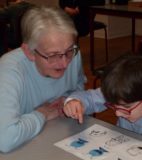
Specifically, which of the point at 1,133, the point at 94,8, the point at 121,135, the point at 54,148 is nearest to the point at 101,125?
the point at 121,135

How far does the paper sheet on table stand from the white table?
27mm

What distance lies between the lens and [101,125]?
1.33 metres

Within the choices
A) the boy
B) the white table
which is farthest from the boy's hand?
the boy

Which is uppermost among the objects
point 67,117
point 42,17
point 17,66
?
point 42,17

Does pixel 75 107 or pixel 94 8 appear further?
pixel 94 8

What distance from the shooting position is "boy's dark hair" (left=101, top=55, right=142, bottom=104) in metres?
1.12

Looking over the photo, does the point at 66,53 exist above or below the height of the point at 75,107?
above

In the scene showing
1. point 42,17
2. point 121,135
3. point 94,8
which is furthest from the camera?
point 94,8

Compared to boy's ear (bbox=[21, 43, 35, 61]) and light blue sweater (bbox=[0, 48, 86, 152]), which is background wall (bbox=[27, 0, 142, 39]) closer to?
light blue sweater (bbox=[0, 48, 86, 152])

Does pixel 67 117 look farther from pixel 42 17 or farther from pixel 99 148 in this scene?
pixel 42 17

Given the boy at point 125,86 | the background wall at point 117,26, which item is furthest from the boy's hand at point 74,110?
the background wall at point 117,26

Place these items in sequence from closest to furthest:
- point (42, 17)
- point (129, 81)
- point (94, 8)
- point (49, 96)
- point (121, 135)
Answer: point (129, 81)
point (121, 135)
point (42, 17)
point (49, 96)
point (94, 8)

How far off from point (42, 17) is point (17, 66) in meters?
0.23

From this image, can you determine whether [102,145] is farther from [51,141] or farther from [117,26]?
[117,26]
